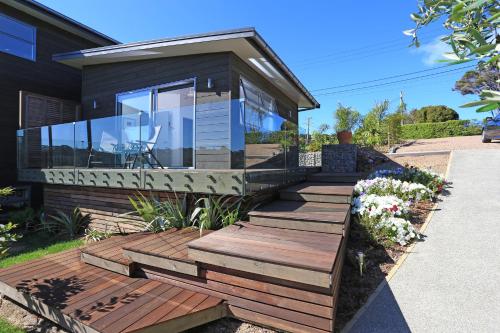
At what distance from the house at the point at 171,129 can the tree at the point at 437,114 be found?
21.3 m

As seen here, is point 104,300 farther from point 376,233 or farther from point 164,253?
point 376,233

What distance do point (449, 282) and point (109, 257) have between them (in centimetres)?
417

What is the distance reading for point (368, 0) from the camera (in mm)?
11273

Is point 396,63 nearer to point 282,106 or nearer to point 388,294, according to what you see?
point 282,106

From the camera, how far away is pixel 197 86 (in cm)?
→ 681

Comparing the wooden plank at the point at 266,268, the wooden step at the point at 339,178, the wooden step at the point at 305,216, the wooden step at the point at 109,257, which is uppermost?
the wooden step at the point at 339,178

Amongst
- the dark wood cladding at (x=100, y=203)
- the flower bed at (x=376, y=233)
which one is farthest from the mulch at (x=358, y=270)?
the dark wood cladding at (x=100, y=203)

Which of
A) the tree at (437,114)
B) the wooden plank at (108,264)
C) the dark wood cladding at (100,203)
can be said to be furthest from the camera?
the tree at (437,114)

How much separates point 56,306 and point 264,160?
322cm

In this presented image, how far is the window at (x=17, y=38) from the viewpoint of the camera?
8.61 m

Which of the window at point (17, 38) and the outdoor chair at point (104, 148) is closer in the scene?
the outdoor chair at point (104, 148)

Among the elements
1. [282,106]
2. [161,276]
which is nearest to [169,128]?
[161,276]

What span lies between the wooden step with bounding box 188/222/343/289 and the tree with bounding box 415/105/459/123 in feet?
87.0

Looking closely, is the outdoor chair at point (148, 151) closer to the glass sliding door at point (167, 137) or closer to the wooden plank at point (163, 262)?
the glass sliding door at point (167, 137)
